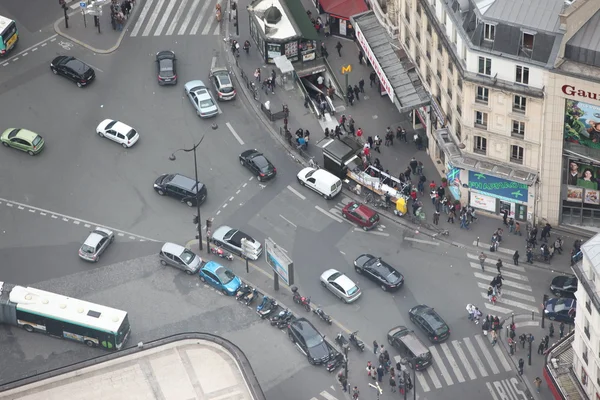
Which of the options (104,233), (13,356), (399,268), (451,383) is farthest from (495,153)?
(13,356)

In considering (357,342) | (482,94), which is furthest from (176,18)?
(357,342)

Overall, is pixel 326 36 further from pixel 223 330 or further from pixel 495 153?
pixel 223 330

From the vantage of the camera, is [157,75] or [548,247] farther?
[157,75]

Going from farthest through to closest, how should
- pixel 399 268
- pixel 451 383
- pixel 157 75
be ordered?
pixel 157 75 < pixel 399 268 < pixel 451 383

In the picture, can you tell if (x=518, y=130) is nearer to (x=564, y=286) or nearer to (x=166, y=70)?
(x=564, y=286)

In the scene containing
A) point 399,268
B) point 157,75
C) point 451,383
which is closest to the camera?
point 451,383

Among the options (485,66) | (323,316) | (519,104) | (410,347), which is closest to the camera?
(410,347)
